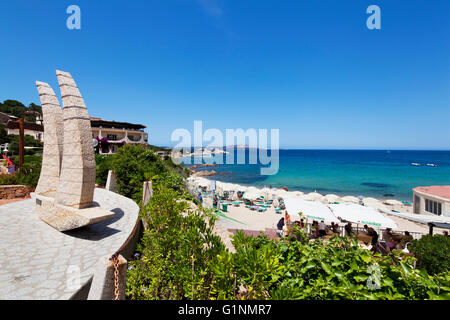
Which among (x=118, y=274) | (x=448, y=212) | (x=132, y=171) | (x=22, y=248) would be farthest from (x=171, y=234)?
(x=448, y=212)

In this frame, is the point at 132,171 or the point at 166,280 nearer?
the point at 166,280

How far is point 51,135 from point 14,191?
21.5ft

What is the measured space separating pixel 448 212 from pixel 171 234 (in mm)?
15519

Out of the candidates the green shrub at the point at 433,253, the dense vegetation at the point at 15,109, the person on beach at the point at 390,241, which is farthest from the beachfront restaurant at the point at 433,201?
the dense vegetation at the point at 15,109

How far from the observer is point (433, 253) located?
5.39m

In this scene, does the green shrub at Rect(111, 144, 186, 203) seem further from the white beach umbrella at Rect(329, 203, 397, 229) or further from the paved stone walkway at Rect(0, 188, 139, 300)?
the white beach umbrella at Rect(329, 203, 397, 229)

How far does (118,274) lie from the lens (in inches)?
101

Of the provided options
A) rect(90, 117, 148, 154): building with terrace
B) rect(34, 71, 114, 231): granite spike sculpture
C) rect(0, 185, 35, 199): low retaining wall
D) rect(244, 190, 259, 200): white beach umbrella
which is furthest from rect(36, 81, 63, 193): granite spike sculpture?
rect(90, 117, 148, 154): building with terrace

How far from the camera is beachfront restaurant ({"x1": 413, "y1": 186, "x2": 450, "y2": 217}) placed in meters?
11.9

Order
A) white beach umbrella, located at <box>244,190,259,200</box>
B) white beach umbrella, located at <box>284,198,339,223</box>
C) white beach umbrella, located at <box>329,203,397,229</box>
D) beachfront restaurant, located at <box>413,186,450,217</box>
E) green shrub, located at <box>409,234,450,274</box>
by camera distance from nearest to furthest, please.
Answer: green shrub, located at <box>409,234,450,274</box>, white beach umbrella, located at <box>329,203,397,229</box>, white beach umbrella, located at <box>284,198,339,223</box>, beachfront restaurant, located at <box>413,186,450,217</box>, white beach umbrella, located at <box>244,190,259,200</box>

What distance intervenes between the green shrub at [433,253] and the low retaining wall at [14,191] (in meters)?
17.2

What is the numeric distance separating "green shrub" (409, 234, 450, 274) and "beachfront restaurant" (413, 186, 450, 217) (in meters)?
8.33

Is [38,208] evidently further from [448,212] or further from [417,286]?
[448,212]
